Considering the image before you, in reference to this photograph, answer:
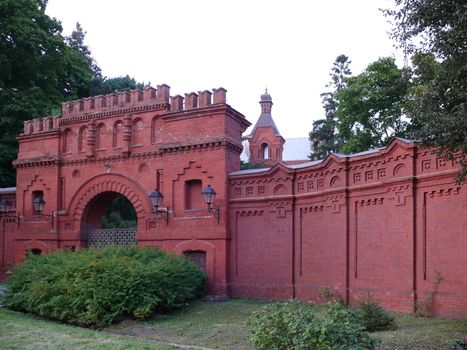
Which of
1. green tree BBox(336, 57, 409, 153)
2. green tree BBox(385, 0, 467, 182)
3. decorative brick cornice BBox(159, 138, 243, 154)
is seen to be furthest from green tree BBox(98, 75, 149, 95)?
green tree BBox(385, 0, 467, 182)

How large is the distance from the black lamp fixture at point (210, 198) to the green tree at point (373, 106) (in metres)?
12.3

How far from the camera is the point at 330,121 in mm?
43188

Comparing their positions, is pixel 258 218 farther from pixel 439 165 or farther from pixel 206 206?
pixel 439 165

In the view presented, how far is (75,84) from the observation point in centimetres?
3428

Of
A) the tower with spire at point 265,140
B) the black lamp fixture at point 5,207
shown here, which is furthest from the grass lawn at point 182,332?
the tower with spire at point 265,140

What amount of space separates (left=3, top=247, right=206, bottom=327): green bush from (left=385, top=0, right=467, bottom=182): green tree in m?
9.08

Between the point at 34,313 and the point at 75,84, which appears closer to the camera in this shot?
the point at 34,313

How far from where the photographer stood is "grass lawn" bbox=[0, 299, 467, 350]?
1102 cm

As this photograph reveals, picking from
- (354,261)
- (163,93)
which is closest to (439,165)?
(354,261)

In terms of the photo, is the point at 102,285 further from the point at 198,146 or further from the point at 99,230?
the point at 99,230

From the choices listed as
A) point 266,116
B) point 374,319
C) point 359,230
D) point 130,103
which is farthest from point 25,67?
point 266,116

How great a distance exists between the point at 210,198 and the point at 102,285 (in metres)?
5.04

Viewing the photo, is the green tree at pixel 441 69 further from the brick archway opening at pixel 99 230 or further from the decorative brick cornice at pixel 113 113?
the brick archway opening at pixel 99 230

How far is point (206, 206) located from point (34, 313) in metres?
6.67
